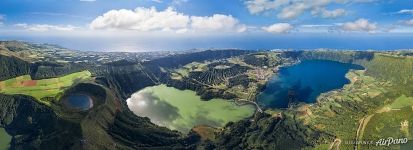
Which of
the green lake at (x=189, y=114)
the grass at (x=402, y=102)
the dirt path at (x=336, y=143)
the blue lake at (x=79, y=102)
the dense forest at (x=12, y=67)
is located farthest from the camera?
the grass at (x=402, y=102)

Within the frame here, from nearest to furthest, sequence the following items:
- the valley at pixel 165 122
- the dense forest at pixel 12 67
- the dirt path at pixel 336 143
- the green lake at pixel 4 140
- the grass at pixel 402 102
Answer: the green lake at pixel 4 140, the valley at pixel 165 122, the dirt path at pixel 336 143, the dense forest at pixel 12 67, the grass at pixel 402 102

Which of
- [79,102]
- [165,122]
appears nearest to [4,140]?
[79,102]

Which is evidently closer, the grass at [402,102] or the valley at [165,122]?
the valley at [165,122]

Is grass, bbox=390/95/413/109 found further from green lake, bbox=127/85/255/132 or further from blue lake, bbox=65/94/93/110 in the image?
blue lake, bbox=65/94/93/110

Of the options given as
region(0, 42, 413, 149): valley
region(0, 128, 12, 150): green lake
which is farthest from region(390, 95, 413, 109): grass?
region(0, 128, 12, 150): green lake

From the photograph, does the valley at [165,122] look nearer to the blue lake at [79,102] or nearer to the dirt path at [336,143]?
the dirt path at [336,143]

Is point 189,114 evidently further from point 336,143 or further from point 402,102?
point 402,102

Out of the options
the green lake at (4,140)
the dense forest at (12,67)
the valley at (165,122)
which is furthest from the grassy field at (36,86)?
the green lake at (4,140)
